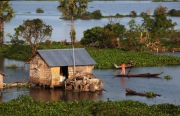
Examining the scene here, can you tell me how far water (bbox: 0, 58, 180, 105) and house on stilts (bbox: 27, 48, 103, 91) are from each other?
68 centimetres

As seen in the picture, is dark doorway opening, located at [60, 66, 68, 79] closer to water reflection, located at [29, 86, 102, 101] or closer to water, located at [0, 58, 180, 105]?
water reflection, located at [29, 86, 102, 101]

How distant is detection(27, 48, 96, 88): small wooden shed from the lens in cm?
4156

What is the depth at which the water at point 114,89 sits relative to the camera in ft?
125

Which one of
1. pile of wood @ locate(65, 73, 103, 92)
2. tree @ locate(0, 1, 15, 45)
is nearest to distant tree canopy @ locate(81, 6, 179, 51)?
tree @ locate(0, 1, 15, 45)

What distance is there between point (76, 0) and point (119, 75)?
841 inches

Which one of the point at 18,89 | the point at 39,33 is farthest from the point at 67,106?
the point at 39,33

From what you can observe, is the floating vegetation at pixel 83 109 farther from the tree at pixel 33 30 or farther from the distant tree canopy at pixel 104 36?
the distant tree canopy at pixel 104 36

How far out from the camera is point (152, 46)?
66250mm

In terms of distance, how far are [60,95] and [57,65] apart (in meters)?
2.82

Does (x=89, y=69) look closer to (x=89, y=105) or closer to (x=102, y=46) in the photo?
(x=89, y=105)

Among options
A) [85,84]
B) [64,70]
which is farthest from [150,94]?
[64,70]

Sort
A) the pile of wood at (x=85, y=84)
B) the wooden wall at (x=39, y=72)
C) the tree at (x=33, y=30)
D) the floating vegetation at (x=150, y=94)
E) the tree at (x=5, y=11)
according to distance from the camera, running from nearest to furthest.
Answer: the floating vegetation at (x=150, y=94) → the pile of wood at (x=85, y=84) → the wooden wall at (x=39, y=72) → the tree at (x=33, y=30) → the tree at (x=5, y=11)

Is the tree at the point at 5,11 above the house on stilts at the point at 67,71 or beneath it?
above

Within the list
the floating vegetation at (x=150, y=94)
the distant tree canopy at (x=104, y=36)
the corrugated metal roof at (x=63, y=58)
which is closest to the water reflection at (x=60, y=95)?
the corrugated metal roof at (x=63, y=58)
